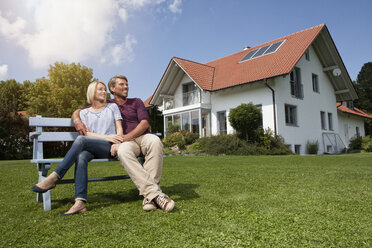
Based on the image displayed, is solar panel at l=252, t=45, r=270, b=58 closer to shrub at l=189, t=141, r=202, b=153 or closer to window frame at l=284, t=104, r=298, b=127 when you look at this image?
window frame at l=284, t=104, r=298, b=127

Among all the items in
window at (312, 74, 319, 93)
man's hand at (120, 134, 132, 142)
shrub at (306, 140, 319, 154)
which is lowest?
shrub at (306, 140, 319, 154)

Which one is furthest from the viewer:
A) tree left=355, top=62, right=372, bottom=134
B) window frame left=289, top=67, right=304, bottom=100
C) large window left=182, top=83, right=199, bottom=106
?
tree left=355, top=62, right=372, bottom=134

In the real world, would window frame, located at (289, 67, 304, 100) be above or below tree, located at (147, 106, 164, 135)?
above

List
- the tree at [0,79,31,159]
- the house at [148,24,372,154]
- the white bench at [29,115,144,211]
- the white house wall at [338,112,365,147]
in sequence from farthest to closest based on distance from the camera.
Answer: the white house wall at [338,112,365,147]
the tree at [0,79,31,159]
the house at [148,24,372,154]
the white bench at [29,115,144,211]

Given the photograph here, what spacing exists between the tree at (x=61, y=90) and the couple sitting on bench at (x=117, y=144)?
949 inches

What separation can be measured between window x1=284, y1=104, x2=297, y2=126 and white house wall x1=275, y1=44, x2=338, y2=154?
212mm

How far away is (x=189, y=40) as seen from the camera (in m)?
10.9

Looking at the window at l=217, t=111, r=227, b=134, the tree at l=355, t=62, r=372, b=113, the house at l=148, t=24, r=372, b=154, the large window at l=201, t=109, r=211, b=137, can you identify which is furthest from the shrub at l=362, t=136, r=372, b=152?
the tree at l=355, t=62, r=372, b=113

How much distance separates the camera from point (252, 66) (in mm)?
18344

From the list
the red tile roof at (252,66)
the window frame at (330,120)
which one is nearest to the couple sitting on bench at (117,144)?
the red tile roof at (252,66)

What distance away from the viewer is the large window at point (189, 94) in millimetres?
20422

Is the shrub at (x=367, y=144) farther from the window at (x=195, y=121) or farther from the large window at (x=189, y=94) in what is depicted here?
the large window at (x=189, y=94)

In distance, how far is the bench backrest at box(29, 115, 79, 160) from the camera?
3168 mm

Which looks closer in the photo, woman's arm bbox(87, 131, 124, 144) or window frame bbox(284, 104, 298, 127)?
woman's arm bbox(87, 131, 124, 144)
